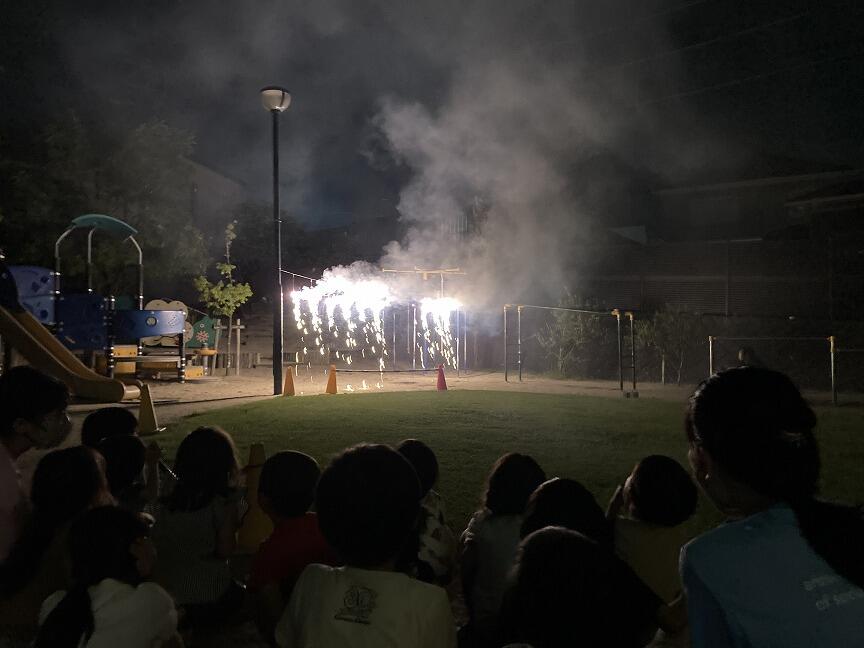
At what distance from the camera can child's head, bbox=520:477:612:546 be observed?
281cm

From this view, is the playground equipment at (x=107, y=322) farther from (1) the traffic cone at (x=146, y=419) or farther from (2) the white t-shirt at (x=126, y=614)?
(2) the white t-shirt at (x=126, y=614)

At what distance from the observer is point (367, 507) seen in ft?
6.67

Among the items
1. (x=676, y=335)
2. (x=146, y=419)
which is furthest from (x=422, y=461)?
(x=676, y=335)

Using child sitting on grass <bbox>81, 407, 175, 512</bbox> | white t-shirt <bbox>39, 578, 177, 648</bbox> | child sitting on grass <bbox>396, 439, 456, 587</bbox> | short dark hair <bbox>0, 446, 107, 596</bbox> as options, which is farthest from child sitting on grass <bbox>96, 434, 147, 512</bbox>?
child sitting on grass <bbox>396, 439, 456, 587</bbox>

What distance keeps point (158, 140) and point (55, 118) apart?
3.08m

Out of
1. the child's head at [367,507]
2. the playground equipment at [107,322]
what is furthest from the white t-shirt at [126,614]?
the playground equipment at [107,322]

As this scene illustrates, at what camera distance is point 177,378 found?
20.3m

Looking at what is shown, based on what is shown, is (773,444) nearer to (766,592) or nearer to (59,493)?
(766,592)

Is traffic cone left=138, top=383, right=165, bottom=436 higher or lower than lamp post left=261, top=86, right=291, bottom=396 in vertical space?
lower

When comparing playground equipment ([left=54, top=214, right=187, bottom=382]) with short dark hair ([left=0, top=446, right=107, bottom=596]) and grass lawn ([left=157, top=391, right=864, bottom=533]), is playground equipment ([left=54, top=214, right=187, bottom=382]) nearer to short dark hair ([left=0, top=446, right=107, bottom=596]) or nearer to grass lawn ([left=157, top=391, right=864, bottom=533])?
grass lawn ([left=157, top=391, right=864, bottom=533])

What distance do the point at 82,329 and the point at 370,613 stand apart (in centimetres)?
1667

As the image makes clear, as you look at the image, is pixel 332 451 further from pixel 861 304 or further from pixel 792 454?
pixel 861 304

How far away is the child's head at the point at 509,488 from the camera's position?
3.41 meters

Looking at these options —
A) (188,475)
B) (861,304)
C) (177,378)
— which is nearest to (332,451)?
(188,475)
